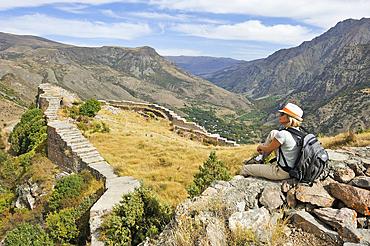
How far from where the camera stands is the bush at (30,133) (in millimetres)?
15505

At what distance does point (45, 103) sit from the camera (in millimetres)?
20625

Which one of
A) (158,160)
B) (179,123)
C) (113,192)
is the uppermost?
(113,192)

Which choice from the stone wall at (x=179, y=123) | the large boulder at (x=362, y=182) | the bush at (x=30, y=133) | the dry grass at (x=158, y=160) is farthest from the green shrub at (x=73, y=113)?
the large boulder at (x=362, y=182)

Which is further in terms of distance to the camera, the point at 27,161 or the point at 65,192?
the point at 27,161

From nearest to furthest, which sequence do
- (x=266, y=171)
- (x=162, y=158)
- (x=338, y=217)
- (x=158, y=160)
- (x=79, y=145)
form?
1. (x=338, y=217)
2. (x=266, y=171)
3. (x=79, y=145)
4. (x=158, y=160)
5. (x=162, y=158)

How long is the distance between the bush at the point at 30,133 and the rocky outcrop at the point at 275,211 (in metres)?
14.1

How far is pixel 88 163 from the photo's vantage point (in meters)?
9.20

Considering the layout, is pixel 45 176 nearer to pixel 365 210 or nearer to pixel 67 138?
pixel 67 138

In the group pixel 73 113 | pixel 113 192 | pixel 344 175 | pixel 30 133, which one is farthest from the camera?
pixel 73 113

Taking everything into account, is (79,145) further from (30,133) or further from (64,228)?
(30,133)

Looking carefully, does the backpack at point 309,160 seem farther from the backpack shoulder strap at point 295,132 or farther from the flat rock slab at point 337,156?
the flat rock slab at point 337,156

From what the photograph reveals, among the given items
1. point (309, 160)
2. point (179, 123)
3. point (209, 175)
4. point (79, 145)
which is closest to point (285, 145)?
point (309, 160)

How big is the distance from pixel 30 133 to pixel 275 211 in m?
19.5

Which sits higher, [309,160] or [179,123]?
[309,160]
